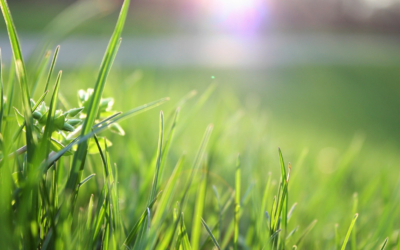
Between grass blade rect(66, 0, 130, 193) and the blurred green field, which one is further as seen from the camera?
the blurred green field

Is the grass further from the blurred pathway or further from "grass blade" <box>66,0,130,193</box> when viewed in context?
the blurred pathway

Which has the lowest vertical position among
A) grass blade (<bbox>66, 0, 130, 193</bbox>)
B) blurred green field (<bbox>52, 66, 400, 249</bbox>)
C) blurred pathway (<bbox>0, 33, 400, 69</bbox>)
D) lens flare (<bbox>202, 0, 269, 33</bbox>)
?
blurred green field (<bbox>52, 66, 400, 249</bbox>)

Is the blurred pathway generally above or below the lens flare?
below

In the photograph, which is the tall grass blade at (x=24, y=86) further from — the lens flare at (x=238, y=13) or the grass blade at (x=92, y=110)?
the lens flare at (x=238, y=13)

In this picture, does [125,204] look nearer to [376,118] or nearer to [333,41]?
[376,118]

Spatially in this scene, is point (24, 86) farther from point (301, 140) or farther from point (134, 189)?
point (301, 140)

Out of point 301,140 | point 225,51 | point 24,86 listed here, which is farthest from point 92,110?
point 225,51

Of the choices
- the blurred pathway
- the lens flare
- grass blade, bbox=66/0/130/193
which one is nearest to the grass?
grass blade, bbox=66/0/130/193
